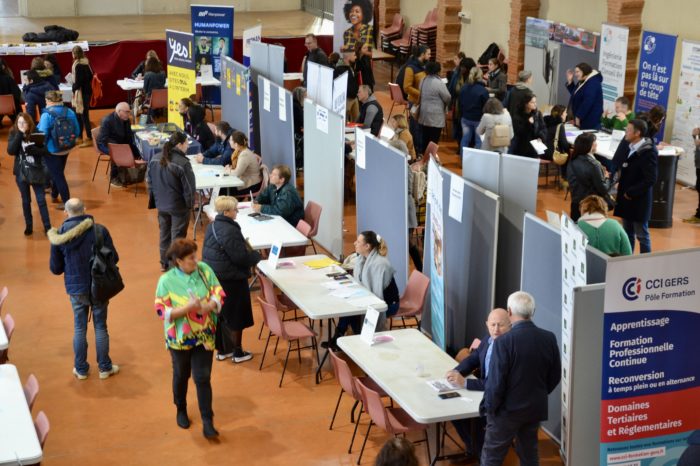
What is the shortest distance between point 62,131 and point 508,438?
7.00 meters

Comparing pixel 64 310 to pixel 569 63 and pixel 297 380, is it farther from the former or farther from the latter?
pixel 569 63

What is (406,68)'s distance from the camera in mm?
14484

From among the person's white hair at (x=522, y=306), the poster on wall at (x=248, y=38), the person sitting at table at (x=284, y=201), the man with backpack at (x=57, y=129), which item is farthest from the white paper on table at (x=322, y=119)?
the person's white hair at (x=522, y=306)

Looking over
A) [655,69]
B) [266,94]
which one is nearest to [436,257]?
[266,94]

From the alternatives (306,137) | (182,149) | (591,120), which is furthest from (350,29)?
(182,149)

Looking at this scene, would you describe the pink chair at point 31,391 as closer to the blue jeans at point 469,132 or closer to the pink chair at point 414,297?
the pink chair at point 414,297

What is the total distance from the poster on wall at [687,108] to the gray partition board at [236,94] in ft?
18.5

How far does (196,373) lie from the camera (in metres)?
6.37

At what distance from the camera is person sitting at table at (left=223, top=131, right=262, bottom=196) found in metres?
10.4

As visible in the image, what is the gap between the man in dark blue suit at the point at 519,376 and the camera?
5191 mm

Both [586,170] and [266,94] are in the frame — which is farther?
[266,94]

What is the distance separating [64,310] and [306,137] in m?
3.23

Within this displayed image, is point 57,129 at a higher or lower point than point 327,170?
higher

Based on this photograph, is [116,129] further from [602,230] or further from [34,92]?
[602,230]
